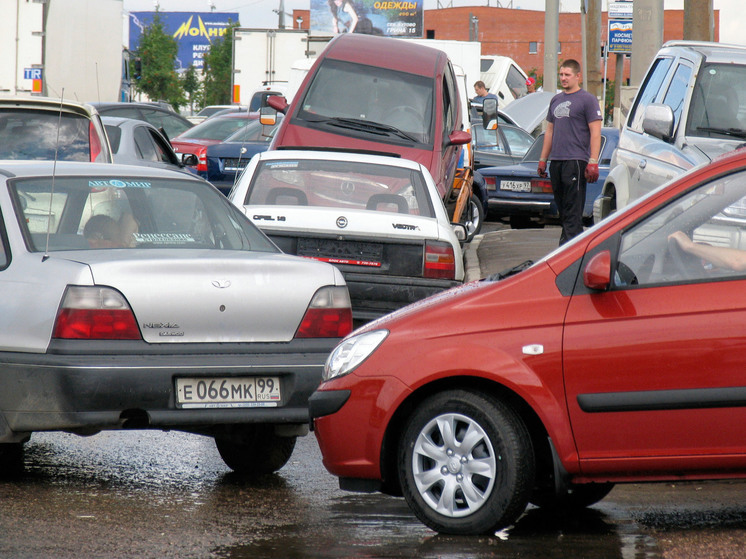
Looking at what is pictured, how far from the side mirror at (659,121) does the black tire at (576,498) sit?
13.0 feet

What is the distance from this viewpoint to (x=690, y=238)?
5238mm

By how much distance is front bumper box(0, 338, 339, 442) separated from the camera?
5.58m

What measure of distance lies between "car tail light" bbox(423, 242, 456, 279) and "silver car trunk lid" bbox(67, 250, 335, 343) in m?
3.06

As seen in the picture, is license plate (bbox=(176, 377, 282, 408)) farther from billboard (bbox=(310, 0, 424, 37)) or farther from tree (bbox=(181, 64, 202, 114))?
billboard (bbox=(310, 0, 424, 37))

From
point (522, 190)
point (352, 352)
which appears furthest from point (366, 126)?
point (352, 352)

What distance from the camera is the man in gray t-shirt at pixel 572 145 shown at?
40.0ft

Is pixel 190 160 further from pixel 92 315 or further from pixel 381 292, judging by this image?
pixel 92 315

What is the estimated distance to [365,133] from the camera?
1388 cm

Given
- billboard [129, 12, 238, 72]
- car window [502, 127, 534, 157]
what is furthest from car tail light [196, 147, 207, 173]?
billboard [129, 12, 238, 72]

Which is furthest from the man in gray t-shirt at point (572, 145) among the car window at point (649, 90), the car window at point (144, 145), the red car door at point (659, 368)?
the red car door at point (659, 368)

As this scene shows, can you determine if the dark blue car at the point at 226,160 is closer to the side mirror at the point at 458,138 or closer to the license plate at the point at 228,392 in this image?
the side mirror at the point at 458,138

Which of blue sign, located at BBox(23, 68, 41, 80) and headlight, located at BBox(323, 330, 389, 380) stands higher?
blue sign, located at BBox(23, 68, 41, 80)

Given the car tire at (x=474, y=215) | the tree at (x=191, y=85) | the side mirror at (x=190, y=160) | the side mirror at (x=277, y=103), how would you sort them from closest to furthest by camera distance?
the side mirror at (x=190, y=160), the side mirror at (x=277, y=103), the car tire at (x=474, y=215), the tree at (x=191, y=85)

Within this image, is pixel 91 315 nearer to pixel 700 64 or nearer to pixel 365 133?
pixel 700 64
